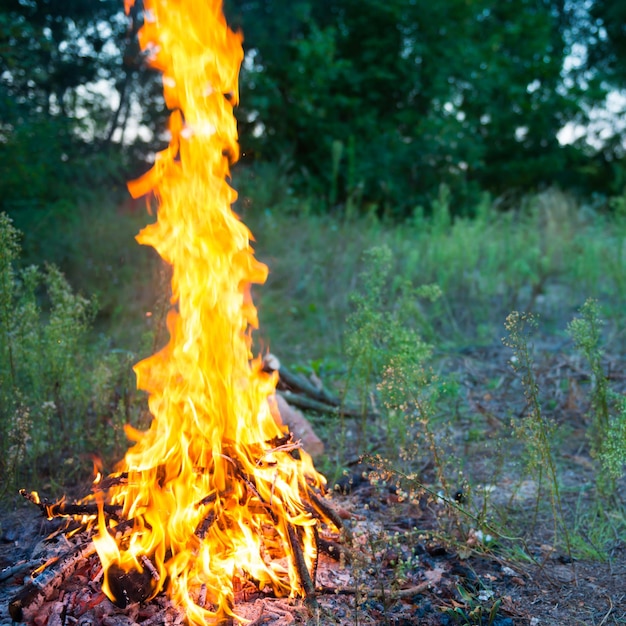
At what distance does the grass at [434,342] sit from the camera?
311cm

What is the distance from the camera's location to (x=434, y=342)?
5723mm

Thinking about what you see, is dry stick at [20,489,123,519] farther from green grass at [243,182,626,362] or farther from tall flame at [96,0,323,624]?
green grass at [243,182,626,362]

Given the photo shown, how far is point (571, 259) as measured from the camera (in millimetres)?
A: 7672

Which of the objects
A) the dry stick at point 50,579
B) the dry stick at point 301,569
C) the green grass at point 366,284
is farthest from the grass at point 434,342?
the dry stick at point 50,579

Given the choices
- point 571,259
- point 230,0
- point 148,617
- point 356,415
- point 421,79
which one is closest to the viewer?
point 148,617

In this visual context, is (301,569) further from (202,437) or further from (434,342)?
(434,342)

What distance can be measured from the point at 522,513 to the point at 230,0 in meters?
9.31

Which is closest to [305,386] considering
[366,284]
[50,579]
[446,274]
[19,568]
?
[366,284]

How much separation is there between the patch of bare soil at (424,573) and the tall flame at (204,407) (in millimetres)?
111

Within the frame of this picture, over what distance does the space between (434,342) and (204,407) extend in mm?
3341

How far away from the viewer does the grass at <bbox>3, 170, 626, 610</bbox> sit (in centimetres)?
311

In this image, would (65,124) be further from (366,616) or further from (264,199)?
(366,616)

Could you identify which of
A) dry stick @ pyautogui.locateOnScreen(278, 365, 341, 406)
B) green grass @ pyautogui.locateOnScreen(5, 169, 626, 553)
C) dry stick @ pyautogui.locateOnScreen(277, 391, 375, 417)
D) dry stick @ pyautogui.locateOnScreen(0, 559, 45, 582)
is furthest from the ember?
dry stick @ pyautogui.locateOnScreen(278, 365, 341, 406)

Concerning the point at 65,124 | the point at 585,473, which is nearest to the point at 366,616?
the point at 585,473
